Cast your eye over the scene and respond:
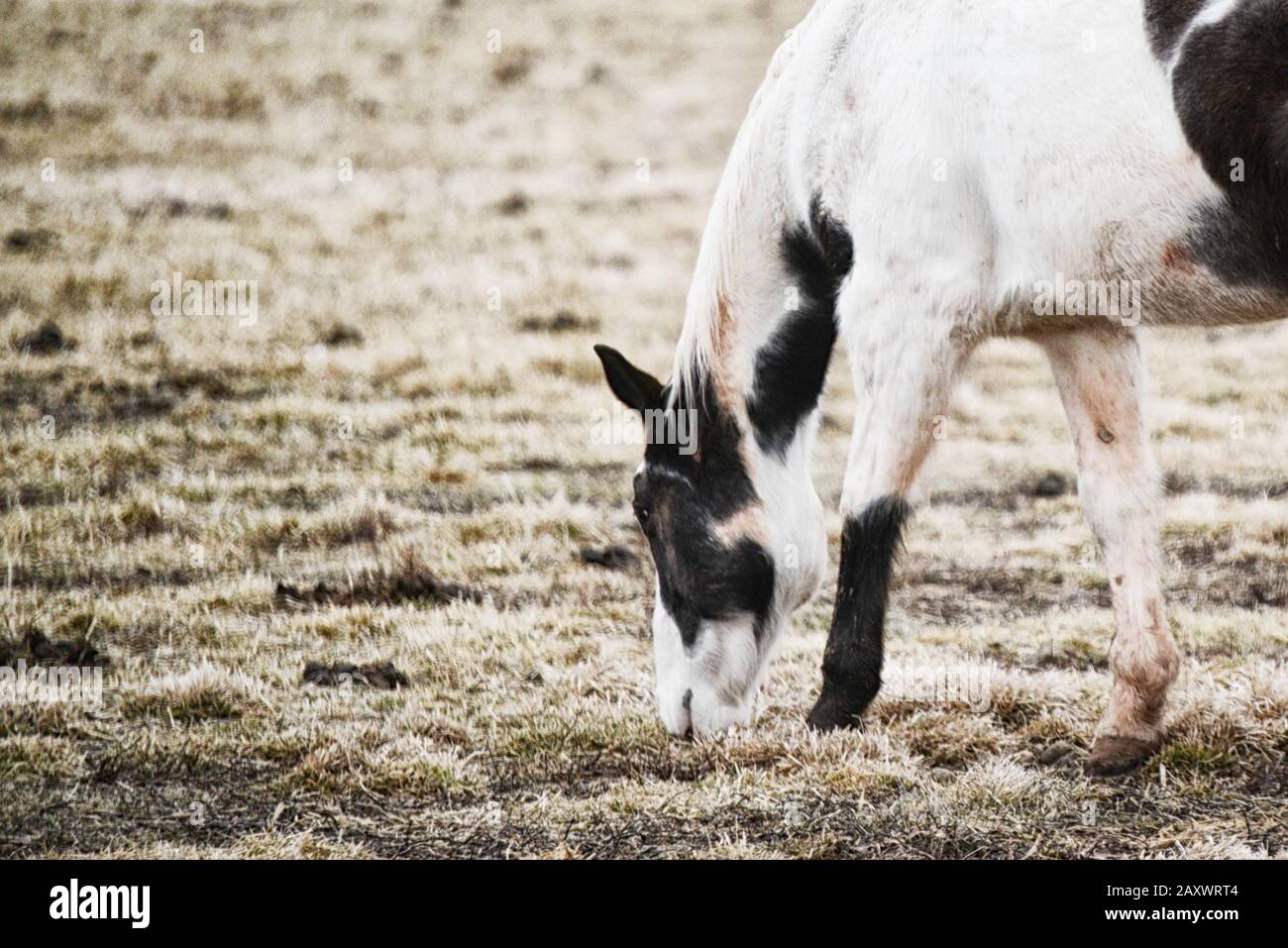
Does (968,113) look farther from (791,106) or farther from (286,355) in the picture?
(286,355)

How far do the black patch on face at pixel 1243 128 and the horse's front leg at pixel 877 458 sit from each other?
2.93 feet

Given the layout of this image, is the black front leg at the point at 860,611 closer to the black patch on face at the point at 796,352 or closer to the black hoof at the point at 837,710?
the black hoof at the point at 837,710

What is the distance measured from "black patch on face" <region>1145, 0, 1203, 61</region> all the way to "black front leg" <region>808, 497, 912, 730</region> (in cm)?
157

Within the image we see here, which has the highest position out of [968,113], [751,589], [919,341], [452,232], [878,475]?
[452,232]

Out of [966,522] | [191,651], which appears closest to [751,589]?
[191,651]

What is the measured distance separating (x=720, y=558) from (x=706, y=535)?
0.32 ft

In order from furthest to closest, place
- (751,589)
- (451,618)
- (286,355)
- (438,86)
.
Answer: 1. (438,86)
2. (286,355)
3. (451,618)
4. (751,589)

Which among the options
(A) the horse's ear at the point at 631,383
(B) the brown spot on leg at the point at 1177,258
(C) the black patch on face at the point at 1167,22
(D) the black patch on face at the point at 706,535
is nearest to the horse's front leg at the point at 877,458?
(D) the black patch on face at the point at 706,535

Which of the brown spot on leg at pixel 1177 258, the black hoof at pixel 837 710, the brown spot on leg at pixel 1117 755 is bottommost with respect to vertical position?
the brown spot on leg at pixel 1117 755

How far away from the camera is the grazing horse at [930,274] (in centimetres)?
407

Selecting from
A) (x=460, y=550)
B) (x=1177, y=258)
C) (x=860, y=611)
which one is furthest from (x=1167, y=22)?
(x=460, y=550)

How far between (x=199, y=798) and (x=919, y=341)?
2.82 m

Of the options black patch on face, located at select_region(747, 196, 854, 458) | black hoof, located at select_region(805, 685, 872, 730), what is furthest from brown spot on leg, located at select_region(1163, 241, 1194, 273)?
black hoof, located at select_region(805, 685, 872, 730)

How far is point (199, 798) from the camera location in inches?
191
